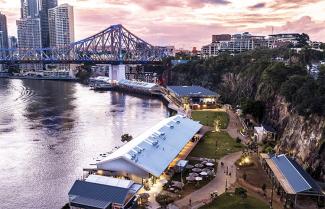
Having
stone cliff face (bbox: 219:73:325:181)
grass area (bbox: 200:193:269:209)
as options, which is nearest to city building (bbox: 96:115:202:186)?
grass area (bbox: 200:193:269:209)

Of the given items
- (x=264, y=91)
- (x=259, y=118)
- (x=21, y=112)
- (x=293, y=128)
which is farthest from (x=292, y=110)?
(x=21, y=112)

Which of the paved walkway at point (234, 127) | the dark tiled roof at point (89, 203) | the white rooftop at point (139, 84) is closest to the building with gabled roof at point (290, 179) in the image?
the paved walkway at point (234, 127)

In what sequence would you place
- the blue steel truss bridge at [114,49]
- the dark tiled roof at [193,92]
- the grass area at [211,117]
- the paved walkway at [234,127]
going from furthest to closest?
1. the blue steel truss bridge at [114,49]
2. the dark tiled roof at [193,92]
3. the grass area at [211,117]
4. the paved walkway at [234,127]

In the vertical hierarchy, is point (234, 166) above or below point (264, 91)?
below

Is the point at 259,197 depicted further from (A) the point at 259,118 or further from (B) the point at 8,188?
(A) the point at 259,118

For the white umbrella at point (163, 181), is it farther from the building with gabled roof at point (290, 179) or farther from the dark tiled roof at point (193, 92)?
the dark tiled roof at point (193, 92)

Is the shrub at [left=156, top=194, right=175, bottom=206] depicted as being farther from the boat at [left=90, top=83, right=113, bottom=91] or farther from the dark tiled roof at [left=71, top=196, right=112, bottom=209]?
the boat at [left=90, top=83, right=113, bottom=91]
